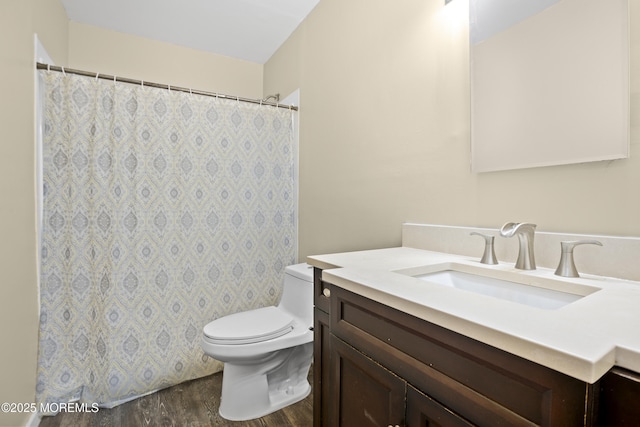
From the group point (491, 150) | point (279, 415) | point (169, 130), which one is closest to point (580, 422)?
point (491, 150)

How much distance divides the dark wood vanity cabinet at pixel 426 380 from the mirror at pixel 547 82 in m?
0.73

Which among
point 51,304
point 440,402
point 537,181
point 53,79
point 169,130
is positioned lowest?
point 51,304

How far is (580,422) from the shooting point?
459 millimetres

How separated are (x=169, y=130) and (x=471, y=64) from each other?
1719 mm

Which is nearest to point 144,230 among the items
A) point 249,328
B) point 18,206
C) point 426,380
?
point 18,206

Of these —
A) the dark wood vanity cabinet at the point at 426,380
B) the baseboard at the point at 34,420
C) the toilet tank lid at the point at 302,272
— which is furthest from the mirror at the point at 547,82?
the baseboard at the point at 34,420

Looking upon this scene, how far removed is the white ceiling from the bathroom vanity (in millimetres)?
2054

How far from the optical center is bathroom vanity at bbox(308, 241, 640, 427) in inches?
18.1

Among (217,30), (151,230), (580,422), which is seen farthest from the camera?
(217,30)

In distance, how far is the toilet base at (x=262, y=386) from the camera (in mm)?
1669

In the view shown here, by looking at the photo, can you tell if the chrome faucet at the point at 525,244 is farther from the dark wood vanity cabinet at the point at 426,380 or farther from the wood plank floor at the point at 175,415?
the wood plank floor at the point at 175,415

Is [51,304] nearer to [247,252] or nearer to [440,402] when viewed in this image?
[247,252]

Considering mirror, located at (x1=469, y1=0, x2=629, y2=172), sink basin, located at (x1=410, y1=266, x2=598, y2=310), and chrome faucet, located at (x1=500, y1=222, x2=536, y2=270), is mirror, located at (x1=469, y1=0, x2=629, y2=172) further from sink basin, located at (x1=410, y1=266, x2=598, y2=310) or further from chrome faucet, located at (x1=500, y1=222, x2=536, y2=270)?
sink basin, located at (x1=410, y1=266, x2=598, y2=310)

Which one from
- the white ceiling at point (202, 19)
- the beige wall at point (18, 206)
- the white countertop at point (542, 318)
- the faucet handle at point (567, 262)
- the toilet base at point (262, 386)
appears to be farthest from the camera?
→ the white ceiling at point (202, 19)
